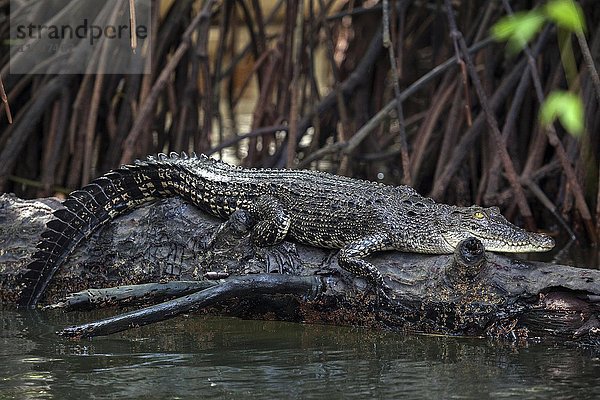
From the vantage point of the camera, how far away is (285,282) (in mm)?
4453

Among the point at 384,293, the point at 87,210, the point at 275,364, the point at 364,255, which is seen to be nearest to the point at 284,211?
the point at 364,255

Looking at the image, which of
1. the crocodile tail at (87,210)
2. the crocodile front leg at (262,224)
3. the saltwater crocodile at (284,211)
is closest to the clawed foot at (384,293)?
the saltwater crocodile at (284,211)

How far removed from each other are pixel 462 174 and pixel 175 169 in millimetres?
2585

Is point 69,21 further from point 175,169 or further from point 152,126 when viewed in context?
point 175,169

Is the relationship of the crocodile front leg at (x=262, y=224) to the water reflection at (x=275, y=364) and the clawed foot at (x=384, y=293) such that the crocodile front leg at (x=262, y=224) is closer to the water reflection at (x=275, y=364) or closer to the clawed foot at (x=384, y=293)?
the water reflection at (x=275, y=364)

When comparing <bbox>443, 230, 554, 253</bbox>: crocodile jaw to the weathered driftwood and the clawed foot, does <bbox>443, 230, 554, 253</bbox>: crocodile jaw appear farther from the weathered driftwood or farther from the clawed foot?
the clawed foot

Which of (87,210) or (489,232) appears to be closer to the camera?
(489,232)

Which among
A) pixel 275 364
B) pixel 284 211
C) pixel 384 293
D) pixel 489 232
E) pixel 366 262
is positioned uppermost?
pixel 284 211

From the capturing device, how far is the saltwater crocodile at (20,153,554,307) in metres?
4.69

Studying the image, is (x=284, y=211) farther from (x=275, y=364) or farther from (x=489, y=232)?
(x=275, y=364)

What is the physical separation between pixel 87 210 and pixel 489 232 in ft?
6.43

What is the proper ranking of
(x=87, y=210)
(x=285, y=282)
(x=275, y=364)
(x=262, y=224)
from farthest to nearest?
(x=87, y=210) < (x=262, y=224) < (x=285, y=282) < (x=275, y=364)

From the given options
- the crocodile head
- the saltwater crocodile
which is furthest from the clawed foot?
the crocodile head

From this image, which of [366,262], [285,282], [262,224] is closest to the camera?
[285,282]
